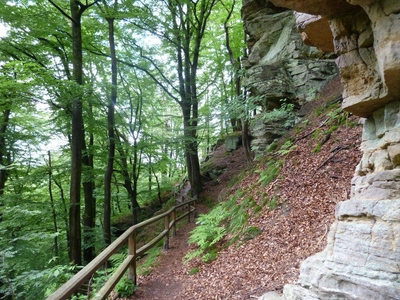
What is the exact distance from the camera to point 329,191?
489 cm

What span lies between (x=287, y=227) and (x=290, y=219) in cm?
24

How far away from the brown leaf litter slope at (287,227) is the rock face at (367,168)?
3.97 ft

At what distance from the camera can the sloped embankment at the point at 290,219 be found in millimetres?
3928

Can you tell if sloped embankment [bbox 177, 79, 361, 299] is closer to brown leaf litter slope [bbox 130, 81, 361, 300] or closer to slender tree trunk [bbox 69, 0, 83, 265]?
brown leaf litter slope [bbox 130, 81, 361, 300]

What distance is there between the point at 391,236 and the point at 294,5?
97.3 inches

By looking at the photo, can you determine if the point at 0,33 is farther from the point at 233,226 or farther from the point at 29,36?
the point at 233,226

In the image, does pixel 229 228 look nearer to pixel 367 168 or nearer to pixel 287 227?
pixel 287 227

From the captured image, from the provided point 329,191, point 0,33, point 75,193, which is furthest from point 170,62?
point 329,191

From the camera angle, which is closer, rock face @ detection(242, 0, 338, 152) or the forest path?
the forest path

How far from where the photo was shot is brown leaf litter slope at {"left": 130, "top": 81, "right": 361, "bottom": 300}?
3908 millimetres

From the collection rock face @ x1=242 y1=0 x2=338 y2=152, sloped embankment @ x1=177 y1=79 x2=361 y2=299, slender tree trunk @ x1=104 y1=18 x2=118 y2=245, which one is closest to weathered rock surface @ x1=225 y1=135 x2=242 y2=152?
rock face @ x1=242 y1=0 x2=338 y2=152

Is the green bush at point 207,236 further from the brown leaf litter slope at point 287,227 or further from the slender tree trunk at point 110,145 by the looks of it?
the slender tree trunk at point 110,145

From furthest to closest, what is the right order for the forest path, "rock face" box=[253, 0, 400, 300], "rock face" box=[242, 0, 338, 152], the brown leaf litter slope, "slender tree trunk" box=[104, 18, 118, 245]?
"slender tree trunk" box=[104, 18, 118, 245], "rock face" box=[242, 0, 338, 152], the forest path, the brown leaf litter slope, "rock face" box=[253, 0, 400, 300]

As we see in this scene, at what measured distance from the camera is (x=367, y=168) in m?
2.79
